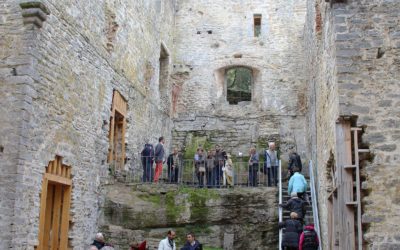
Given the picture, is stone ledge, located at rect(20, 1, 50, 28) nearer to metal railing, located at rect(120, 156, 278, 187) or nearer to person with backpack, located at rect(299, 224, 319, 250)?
metal railing, located at rect(120, 156, 278, 187)

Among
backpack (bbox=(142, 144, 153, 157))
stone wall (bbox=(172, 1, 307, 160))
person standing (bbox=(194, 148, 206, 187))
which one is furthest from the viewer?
stone wall (bbox=(172, 1, 307, 160))

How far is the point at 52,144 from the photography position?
33.5 feet

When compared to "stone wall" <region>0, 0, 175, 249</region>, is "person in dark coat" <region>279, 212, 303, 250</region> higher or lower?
lower

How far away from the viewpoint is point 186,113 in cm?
1948

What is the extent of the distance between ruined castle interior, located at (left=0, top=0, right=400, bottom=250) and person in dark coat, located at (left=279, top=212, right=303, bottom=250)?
605 mm

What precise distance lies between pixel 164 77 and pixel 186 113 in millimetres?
1556

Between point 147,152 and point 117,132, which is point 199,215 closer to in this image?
point 147,152

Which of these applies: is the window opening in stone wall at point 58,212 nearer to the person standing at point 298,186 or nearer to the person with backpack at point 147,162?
the person with backpack at point 147,162

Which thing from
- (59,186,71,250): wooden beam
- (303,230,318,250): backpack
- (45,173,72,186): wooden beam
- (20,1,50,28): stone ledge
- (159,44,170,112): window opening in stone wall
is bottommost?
(303,230,318,250): backpack

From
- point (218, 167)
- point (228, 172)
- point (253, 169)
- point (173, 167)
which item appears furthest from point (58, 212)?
point (253, 169)

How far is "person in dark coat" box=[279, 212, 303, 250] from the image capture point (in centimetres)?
980

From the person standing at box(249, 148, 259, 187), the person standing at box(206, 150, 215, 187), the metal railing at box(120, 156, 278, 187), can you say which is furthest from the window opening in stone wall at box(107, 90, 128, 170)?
the person standing at box(249, 148, 259, 187)

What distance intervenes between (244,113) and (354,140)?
435 inches

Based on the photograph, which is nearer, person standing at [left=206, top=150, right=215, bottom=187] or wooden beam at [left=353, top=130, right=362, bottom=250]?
wooden beam at [left=353, top=130, right=362, bottom=250]
